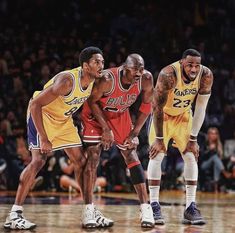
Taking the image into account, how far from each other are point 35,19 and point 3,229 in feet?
28.9

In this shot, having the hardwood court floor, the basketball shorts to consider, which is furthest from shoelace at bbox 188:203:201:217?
the basketball shorts

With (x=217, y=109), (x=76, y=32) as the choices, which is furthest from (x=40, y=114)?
(x=76, y=32)

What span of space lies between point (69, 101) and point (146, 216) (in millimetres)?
1215

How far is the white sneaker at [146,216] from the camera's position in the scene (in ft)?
18.7

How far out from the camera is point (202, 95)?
630 cm

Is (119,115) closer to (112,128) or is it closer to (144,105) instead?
(112,128)

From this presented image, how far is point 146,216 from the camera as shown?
18.9 ft

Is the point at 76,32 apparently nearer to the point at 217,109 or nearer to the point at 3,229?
the point at 217,109

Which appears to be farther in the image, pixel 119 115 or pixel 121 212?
pixel 121 212

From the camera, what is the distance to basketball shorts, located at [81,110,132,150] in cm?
600

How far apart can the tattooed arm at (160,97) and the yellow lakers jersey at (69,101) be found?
0.68 meters

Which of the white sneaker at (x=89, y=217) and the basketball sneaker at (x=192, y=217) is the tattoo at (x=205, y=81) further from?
the white sneaker at (x=89, y=217)

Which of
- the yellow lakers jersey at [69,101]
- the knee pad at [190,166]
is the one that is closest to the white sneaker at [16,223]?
the yellow lakers jersey at [69,101]

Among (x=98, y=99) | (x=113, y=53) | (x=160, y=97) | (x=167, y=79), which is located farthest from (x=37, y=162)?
(x=113, y=53)
